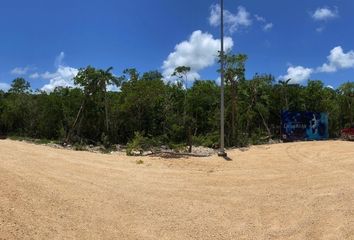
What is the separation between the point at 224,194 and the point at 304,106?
→ 3673 centimetres

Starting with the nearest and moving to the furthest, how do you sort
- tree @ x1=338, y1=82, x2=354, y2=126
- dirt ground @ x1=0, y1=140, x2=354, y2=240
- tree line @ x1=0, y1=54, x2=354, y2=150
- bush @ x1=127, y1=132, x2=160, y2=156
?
dirt ground @ x1=0, y1=140, x2=354, y2=240, bush @ x1=127, y1=132, x2=160, y2=156, tree line @ x1=0, y1=54, x2=354, y2=150, tree @ x1=338, y1=82, x2=354, y2=126

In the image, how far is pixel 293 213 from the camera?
11945 mm

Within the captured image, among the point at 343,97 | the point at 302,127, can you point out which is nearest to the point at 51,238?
the point at 302,127

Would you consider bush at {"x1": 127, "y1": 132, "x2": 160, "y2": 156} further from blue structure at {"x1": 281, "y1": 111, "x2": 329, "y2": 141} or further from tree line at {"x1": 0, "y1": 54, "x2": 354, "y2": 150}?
blue structure at {"x1": 281, "y1": 111, "x2": 329, "y2": 141}

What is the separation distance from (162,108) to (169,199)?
30.4 m

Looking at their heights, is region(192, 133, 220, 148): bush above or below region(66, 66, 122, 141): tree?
below

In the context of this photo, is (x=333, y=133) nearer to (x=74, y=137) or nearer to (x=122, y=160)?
(x=74, y=137)

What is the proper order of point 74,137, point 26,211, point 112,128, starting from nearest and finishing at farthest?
point 26,211
point 74,137
point 112,128

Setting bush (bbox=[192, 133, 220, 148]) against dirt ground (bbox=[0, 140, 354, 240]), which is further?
bush (bbox=[192, 133, 220, 148])

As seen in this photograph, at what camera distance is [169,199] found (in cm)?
1302

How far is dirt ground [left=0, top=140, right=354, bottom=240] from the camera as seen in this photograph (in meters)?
9.87

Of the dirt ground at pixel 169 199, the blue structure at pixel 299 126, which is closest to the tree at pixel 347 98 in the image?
the blue structure at pixel 299 126

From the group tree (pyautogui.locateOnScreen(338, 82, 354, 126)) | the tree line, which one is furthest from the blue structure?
tree (pyautogui.locateOnScreen(338, 82, 354, 126))

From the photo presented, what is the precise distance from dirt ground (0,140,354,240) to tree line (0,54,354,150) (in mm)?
14093
